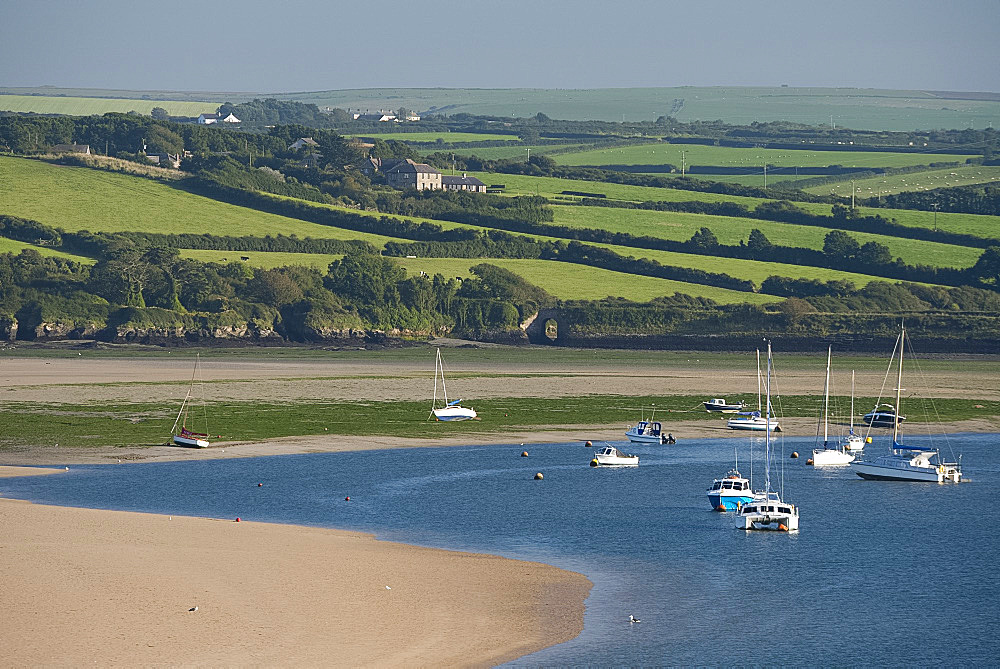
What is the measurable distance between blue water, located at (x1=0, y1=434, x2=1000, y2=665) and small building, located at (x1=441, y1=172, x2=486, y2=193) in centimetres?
12344

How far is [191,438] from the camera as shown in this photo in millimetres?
66875

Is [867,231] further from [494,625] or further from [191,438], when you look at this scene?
[494,625]

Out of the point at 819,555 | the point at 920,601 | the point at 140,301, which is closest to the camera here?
the point at 920,601

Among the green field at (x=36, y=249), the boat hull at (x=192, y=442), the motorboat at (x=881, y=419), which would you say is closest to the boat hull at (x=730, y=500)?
the boat hull at (x=192, y=442)

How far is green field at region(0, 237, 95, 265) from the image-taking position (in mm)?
150250

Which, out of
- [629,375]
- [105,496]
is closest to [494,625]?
[105,496]

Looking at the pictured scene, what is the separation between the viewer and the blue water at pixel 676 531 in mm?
34344

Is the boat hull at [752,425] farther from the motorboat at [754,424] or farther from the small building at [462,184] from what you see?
the small building at [462,184]

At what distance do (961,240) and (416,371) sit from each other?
86.1 metres

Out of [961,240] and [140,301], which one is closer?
[140,301]

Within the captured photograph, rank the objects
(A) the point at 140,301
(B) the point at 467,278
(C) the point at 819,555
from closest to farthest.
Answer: (C) the point at 819,555 → (A) the point at 140,301 → (B) the point at 467,278

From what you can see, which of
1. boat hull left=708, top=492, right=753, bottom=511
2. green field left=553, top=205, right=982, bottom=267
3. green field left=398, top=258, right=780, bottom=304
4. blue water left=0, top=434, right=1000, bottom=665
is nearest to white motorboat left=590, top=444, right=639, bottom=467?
blue water left=0, top=434, right=1000, bottom=665

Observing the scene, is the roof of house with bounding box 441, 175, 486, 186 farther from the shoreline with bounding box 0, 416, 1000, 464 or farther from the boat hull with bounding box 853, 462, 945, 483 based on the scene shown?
the boat hull with bounding box 853, 462, 945, 483

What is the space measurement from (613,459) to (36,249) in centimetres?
10537
